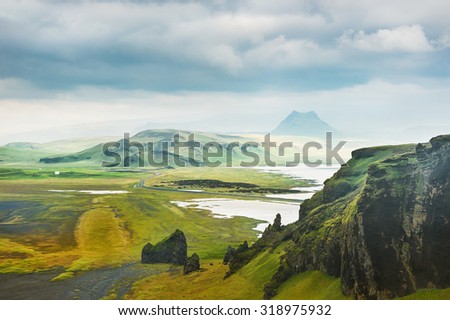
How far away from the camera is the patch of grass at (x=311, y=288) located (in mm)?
32688

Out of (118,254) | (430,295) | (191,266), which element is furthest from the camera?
(118,254)

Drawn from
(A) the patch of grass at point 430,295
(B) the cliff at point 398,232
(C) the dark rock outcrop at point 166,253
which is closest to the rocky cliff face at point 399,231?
(B) the cliff at point 398,232

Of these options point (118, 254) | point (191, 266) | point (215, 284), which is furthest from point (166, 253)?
point (215, 284)

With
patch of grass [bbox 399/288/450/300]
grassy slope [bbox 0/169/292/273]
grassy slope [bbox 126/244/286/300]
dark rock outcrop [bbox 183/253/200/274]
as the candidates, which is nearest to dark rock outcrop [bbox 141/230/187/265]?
grassy slope [bbox 0/169/292/273]

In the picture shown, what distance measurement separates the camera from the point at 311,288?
113 ft

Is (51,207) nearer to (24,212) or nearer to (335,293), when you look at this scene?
(24,212)

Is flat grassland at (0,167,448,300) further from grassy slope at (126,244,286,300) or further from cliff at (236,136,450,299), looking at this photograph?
cliff at (236,136,450,299)

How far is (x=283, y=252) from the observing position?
42906 mm

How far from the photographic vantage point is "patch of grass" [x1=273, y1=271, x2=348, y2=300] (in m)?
32.7

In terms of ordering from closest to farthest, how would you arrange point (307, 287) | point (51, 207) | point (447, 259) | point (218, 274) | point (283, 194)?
1. point (447, 259)
2. point (307, 287)
3. point (218, 274)
4. point (51, 207)
5. point (283, 194)

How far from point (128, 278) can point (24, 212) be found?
233 feet

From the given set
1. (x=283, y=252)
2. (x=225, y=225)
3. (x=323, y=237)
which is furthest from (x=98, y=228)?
(x=323, y=237)

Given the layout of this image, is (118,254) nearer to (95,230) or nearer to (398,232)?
(95,230)

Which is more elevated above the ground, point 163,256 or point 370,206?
point 370,206
